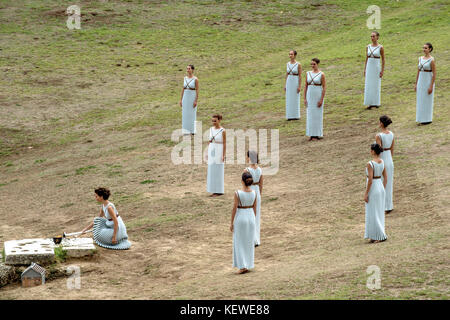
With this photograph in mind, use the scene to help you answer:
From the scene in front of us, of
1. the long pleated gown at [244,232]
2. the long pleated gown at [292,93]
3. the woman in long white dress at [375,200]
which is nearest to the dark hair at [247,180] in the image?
the long pleated gown at [244,232]

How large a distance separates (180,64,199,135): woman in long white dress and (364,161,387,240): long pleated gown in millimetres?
9764

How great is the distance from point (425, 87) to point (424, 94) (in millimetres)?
213

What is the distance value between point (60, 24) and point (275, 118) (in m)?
18.8

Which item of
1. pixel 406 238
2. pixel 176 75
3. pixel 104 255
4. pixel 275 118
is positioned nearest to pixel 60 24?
pixel 176 75

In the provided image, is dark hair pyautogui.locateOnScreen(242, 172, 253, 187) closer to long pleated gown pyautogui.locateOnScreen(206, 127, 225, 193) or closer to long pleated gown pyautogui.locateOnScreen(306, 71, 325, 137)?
long pleated gown pyautogui.locateOnScreen(206, 127, 225, 193)

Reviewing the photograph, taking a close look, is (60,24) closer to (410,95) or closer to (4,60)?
(4,60)

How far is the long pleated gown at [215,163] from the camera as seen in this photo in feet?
55.4

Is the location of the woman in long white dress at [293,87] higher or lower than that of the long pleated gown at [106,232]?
higher

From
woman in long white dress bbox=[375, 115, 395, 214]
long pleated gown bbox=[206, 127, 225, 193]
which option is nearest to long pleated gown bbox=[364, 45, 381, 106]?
long pleated gown bbox=[206, 127, 225, 193]

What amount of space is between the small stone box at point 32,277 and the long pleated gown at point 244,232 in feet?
11.0

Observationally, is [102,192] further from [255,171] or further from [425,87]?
[425,87]

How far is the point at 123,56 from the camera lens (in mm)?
35312

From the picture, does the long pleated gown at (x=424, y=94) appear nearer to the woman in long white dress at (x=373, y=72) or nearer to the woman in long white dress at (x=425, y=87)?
the woman in long white dress at (x=425, y=87)

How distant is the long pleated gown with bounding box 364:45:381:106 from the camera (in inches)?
861
